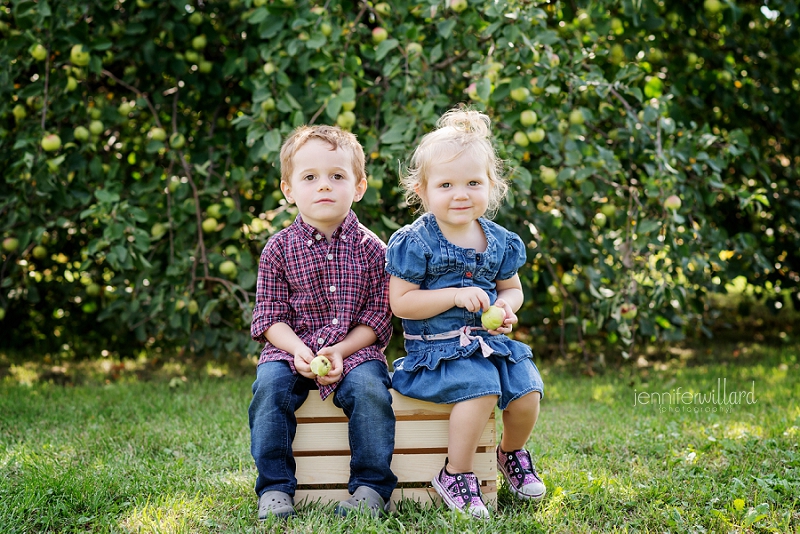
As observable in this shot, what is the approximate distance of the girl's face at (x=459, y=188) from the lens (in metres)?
1.81

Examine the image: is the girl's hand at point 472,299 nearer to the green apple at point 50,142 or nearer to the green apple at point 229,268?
the green apple at point 229,268

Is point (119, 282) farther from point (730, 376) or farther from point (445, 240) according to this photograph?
point (730, 376)

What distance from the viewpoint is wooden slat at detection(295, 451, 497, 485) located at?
1834 mm

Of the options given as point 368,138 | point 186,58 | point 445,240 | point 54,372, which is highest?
A: point 186,58

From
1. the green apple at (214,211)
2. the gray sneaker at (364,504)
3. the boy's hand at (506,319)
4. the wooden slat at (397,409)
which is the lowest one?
the gray sneaker at (364,504)

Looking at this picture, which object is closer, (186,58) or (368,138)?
(368,138)

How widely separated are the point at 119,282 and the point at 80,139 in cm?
63

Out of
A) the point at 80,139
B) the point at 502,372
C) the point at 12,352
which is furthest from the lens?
the point at 12,352

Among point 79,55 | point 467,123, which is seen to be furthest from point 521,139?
point 79,55

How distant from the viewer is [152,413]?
271 cm

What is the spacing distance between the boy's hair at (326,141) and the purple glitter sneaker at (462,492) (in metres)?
0.80

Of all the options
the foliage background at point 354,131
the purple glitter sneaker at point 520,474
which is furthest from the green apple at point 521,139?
the purple glitter sneaker at point 520,474

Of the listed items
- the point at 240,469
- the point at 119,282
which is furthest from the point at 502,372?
the point at 119,282

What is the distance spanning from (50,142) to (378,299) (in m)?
1.73
